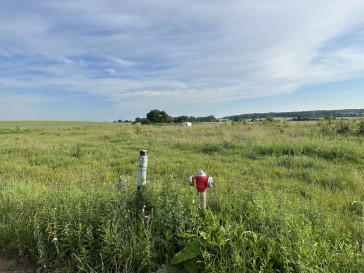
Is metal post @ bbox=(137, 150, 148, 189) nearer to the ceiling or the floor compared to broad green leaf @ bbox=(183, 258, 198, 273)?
nearer to the ceiling

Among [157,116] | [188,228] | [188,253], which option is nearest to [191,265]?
[188,253]

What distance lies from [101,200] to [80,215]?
0.36 m

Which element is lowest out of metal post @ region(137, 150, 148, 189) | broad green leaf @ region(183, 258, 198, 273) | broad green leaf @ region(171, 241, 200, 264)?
broad green leaf @ region(183, 258, 198, 273)

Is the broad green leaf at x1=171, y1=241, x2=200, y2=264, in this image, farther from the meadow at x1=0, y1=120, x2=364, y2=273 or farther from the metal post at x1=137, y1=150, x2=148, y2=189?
the metal post at x1=137, y1=150, x2=148, y2=189

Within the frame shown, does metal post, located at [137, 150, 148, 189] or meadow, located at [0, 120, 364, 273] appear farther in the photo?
metal post, located at [137, 150, 148, 189]

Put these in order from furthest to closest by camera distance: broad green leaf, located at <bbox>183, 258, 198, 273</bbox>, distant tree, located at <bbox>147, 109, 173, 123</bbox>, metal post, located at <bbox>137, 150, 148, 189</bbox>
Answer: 1. distant tree, located at <bbox>147, 109, 173, 123</bbox>
2. metal post, located at <bbox>137, 150, 148, 189</bbox>
3. broad green leaf, located at <bbox>183, 258, 198, 273</bbox>

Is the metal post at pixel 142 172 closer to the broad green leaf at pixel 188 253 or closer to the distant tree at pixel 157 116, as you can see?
the broad green leaf at pixel 188 253

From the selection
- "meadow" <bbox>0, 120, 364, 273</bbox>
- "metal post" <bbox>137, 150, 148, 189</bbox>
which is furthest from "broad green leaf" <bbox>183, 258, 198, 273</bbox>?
"metal post" <bbox>137, 150, 148, 189</bbox>

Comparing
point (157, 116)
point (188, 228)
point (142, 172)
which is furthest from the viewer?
point (157, 116)

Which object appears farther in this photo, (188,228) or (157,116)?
(157,116)

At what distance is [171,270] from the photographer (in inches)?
90.9

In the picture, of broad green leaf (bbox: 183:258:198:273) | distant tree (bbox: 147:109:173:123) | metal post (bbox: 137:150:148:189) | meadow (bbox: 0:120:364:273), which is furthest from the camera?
distant tree (bbox: 147:109:173:123)

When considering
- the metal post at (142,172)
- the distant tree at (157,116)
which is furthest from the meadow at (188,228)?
the distant tree at (157,116)

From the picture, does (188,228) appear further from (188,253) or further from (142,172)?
(142,172)
